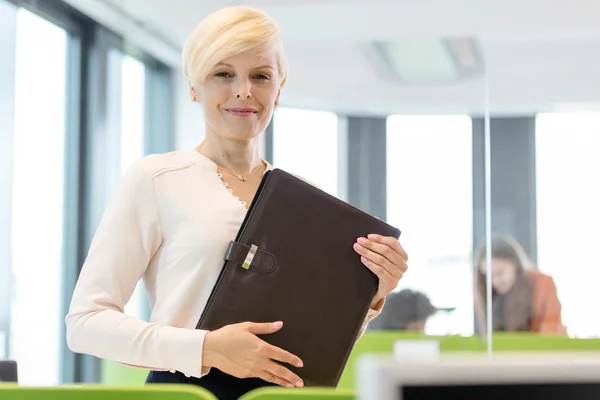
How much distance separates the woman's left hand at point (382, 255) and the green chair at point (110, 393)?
23.7 inches

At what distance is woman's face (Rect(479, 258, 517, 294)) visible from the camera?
4.33 m

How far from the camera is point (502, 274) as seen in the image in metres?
4.36

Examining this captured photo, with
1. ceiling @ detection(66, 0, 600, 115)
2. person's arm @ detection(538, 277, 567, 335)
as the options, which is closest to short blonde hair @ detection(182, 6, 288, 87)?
ceiling @ detection(66, 0, 600, 115)

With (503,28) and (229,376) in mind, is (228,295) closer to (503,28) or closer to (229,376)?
(229,376)

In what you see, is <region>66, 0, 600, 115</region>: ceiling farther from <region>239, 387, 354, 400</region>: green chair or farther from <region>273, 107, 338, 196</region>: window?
<region>239, 387, 354, 400</region>: green chair

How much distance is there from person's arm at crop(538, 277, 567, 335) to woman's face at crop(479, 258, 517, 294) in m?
0.20

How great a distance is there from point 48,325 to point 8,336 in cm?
47

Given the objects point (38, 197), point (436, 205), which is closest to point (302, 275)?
point (38, 197)

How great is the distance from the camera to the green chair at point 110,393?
0.79 meters

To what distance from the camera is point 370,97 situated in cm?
454

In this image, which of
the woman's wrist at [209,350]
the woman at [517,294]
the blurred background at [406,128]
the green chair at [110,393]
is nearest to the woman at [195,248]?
the woman's wrist at [209,350]

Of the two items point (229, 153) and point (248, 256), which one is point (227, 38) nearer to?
point (229, 153)

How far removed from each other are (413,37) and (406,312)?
1487 mm

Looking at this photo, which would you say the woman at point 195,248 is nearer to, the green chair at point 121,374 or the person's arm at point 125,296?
the person's arm at point 125,296
